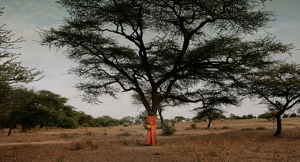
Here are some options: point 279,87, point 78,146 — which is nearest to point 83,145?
point 78,146

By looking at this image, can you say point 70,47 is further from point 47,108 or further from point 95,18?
point 47,108

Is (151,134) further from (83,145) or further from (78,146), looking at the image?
(78,146)

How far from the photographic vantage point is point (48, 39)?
13391 millimetres

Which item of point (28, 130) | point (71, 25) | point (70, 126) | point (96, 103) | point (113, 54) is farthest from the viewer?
point (70, 126)

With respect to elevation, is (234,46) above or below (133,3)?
below

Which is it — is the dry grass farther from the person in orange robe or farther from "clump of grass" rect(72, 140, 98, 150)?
the person in orange robe

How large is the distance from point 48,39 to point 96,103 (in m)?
4.90

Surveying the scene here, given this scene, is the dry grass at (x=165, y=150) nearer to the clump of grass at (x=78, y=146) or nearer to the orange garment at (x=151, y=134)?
the clump of grass at (x=78, y=146)

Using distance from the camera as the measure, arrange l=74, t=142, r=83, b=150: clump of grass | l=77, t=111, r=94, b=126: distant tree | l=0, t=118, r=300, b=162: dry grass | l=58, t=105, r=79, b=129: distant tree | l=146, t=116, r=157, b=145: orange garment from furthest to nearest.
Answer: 1. l=77, t=111, r=94, b=126: distant tree
2. l=58, t=105, r=79, b=129: distant tree
3. l=146, t=116, r=157, b=145: orange garment
4. l=74, t=142, r=83, b=150: clump of grass
5. l=0, t=118, r=300, b=162: dry grass

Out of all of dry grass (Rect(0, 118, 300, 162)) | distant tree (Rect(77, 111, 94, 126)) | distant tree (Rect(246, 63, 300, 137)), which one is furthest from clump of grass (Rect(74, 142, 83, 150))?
distant tree (Rect(77, 111, 94, 126))

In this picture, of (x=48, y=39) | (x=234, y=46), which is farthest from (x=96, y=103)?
(x=234, y=46)

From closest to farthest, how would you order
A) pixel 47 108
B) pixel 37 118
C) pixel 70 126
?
pixel 47 108, pixel 37 118, pixel 70 126

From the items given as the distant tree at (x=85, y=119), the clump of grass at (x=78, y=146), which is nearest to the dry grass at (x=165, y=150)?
the clump of grass at (x=78, y=146)

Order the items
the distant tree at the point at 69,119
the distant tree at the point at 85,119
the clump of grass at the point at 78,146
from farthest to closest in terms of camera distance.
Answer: the distant tree at the point at 85,119 < the distant tree at the point at 69,119 < the clump of grass at the point at 78,146
